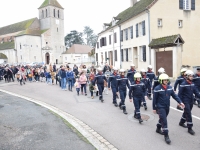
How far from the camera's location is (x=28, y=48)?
2485 inches

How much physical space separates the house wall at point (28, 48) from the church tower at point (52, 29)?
176 centimetres

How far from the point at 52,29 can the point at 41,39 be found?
505cm

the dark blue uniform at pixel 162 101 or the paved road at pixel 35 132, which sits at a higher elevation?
the dark blue uniform at pixel 162 101

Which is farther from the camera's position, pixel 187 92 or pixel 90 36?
pixel 90 36

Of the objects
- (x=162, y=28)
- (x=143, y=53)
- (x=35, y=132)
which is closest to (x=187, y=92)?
(x=35, y=132)

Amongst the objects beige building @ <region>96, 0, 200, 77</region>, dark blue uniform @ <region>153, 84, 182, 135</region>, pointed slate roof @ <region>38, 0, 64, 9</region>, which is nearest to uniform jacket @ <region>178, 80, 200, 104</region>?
dark blue uniform @ <region>153, 84, 182, 135</region>

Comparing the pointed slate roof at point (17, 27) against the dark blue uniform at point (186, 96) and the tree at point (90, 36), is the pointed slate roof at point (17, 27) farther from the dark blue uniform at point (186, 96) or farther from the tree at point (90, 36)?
the dark blue uniform at point (186, 96)

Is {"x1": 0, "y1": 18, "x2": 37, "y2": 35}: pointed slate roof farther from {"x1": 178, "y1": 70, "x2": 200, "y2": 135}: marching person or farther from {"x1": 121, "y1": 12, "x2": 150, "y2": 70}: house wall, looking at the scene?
{"x1": 178, "y1": 70, "x2": 200, "y2": 135}: marching person

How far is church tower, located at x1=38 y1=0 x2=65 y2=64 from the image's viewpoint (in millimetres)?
66938

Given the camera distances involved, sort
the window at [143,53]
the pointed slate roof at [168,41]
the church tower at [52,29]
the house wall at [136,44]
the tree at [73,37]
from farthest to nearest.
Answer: the tree at [73,37], the church tower at [52,29], the window at [143,53], the house wall at [136,44], the pointed slate roof at [168,41]

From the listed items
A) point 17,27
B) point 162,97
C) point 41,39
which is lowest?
point 162,97

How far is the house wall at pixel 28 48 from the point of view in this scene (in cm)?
6325

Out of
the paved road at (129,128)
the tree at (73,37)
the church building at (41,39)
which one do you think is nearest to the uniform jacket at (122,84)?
the paved road at (129,128)

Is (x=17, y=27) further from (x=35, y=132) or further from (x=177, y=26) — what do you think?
(x=35, y=132)
